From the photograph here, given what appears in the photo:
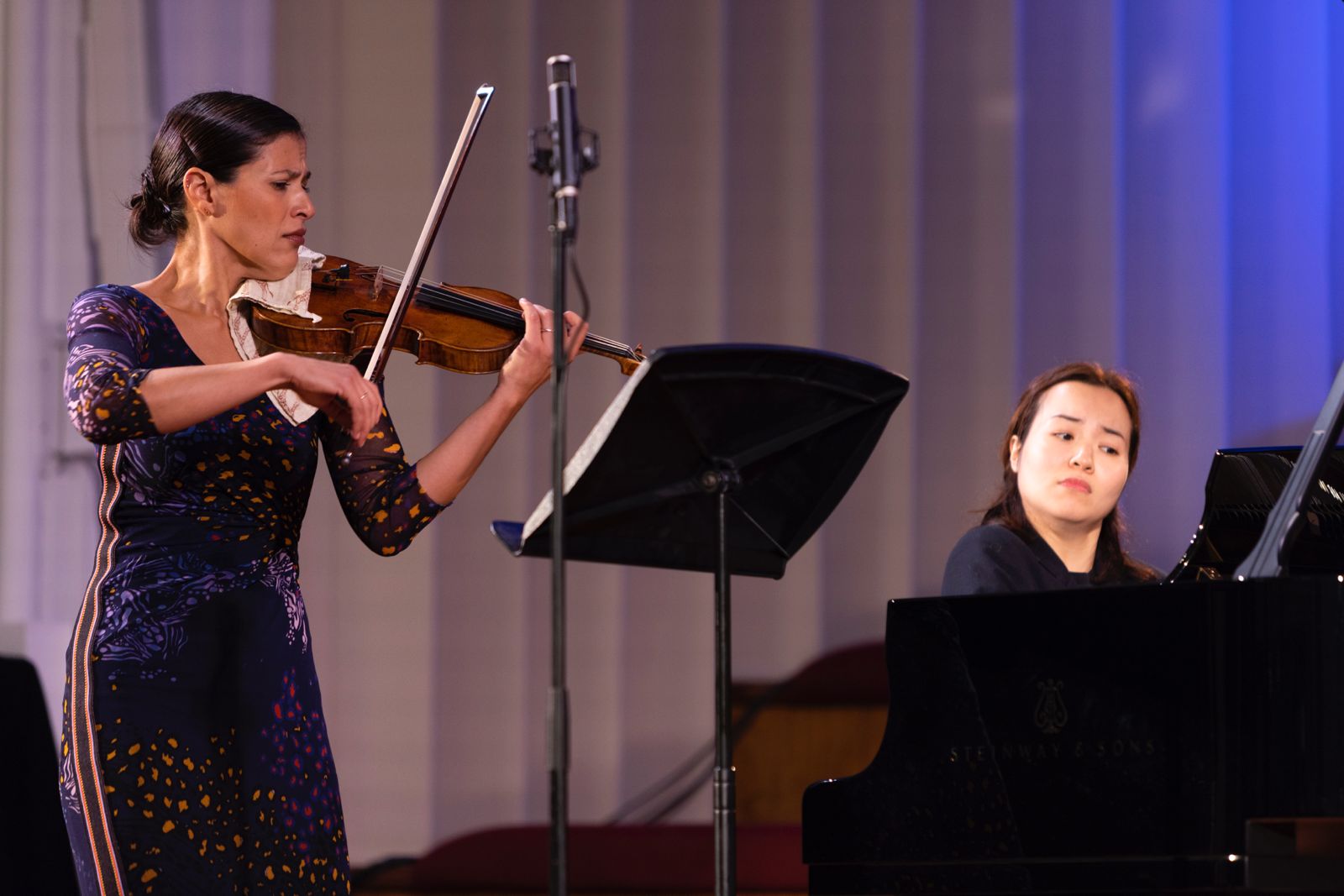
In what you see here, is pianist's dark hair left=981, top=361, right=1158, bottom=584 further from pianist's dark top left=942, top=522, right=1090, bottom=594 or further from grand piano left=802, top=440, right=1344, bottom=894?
grand piano left=802, top=440, right=1344, bottom=894

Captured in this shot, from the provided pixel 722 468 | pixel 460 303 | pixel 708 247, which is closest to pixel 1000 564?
pixel 722 468

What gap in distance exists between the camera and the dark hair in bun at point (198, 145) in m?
1.57

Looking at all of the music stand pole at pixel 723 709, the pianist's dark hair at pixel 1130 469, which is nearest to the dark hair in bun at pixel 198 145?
the music stand pole at pixel 723 709

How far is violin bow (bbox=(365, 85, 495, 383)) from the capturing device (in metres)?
1.55

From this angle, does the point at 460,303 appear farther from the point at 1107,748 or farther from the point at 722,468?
the point at 1107,748

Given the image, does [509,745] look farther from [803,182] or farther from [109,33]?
[109,33]

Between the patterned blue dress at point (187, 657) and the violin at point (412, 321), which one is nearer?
the patterned blue dress at point (187, 657)

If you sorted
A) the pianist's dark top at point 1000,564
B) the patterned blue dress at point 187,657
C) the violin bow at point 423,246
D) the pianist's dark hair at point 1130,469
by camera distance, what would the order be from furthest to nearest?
the pianist's dark hair at point 1130,469 < the pianist's dark top at point 1000,564 < the violin bow at point 423,246 < the patterned blue dress at point 187,657

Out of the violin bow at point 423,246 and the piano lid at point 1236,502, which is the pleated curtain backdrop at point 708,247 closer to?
the piano lid at point 1236,502

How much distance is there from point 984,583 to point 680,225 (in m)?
1.70

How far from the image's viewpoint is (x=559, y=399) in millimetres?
1303

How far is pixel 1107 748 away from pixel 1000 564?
524 millimetres

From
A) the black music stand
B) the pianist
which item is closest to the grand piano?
the black music stand

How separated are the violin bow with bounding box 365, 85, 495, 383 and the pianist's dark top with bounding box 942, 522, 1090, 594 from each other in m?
0.77
